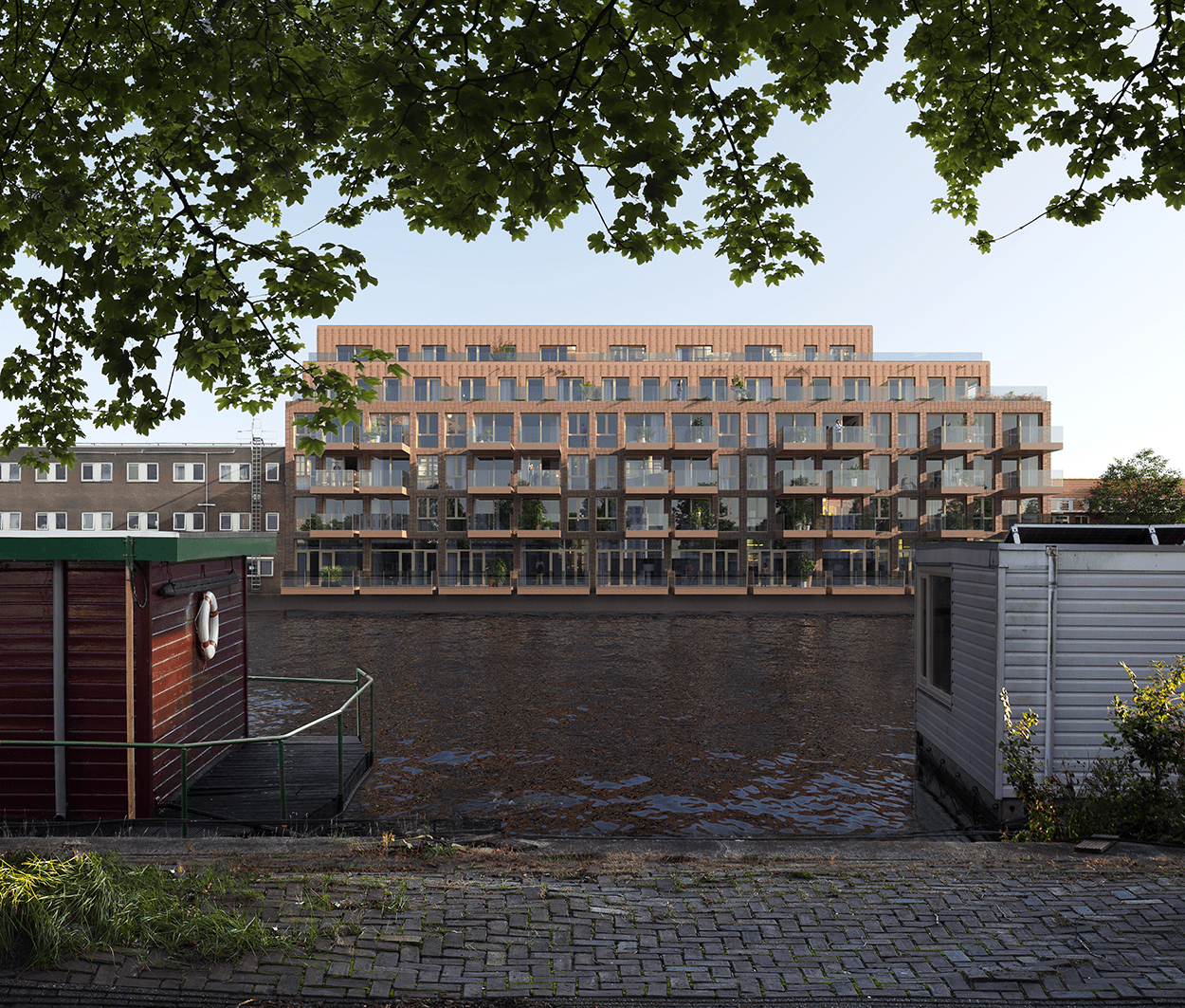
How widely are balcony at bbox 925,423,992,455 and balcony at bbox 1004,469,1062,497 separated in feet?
8.12

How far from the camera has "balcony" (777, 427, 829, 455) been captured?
1549 inches

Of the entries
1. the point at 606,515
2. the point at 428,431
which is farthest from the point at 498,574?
the point at 428,431

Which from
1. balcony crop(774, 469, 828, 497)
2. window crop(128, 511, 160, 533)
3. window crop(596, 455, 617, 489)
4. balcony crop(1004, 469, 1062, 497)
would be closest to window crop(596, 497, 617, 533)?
window crop(596, 455, 617, 489)

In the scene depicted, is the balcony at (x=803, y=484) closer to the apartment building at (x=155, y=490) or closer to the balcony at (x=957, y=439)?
the balcony at (x=957, y=439)

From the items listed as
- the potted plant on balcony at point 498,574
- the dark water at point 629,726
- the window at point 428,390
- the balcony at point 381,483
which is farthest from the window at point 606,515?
the dark water at point 629,726

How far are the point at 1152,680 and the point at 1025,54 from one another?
22.4ft

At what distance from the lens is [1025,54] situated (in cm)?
820

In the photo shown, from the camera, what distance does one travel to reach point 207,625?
890 cm

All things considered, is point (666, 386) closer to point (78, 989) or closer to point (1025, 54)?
point (1025, 54)

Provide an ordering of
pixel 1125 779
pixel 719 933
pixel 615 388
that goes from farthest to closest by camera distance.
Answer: pixel 615 388 < pixel 1125 779 < pixel 719 933

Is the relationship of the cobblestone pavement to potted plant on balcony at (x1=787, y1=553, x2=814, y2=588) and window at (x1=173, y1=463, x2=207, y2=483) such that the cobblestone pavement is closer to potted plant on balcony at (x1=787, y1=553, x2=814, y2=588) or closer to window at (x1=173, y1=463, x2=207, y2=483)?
potted plant on balcony at (x1=787, y1=553, x2=814, y2=588)

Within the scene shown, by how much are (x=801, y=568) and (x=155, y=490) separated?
120 feet

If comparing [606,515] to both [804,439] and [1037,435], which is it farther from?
[1037,435]

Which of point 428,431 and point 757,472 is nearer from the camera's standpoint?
point 428,431
